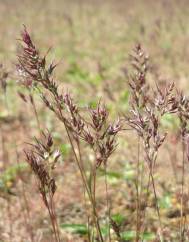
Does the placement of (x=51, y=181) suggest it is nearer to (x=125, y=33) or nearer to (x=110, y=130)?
(x=110, y=130)

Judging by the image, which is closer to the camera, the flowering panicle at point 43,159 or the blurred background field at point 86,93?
the flowering panicle at point 43,159

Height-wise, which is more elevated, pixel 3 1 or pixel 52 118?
pixel 3 1

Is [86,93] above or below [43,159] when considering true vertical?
above

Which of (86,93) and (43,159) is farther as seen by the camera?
(86,93)

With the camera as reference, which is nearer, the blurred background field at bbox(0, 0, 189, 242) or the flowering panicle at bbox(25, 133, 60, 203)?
the flowering panicle at bbox(25, 133, 60, 203)

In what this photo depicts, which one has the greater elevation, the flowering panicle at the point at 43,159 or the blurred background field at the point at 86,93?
the blurred background field at the point at 86,93

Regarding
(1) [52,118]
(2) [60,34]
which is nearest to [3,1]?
(2) [60,34]

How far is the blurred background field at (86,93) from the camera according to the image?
3.36m

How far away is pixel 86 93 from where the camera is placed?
6.36 metres

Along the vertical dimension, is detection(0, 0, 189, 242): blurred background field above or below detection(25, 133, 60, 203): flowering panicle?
above

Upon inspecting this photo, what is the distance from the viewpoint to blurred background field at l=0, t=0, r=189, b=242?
336 cm

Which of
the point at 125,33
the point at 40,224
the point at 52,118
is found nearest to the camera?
the point at 40,224

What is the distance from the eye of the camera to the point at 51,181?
71.0 inches

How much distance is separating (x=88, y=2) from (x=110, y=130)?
14070 mm
